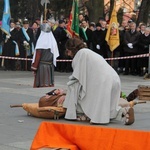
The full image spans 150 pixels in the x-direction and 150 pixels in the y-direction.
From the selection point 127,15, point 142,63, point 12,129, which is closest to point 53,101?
point 12,129

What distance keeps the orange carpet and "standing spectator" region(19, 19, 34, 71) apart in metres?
16.2

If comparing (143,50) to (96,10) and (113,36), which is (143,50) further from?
(96,10)

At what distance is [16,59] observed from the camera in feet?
77.8

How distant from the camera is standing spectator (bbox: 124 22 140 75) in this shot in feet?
69.1

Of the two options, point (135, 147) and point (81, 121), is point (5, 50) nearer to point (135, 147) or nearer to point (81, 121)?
point (81, 121)

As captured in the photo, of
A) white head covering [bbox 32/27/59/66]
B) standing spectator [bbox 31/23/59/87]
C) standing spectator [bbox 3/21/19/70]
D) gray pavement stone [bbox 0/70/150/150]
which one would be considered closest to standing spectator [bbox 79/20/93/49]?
gray pavement stone [bbox 0/70/150/150]

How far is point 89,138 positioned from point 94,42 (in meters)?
15.3

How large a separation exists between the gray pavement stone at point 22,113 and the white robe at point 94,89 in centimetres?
28

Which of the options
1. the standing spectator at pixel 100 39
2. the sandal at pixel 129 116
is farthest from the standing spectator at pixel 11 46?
the sandal at pixel 129 116

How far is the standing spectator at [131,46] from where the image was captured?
69.1 feet

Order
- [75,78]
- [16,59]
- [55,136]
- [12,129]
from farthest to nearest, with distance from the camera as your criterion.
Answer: [16,59]
[75,78]
[12,129]
[55,136]

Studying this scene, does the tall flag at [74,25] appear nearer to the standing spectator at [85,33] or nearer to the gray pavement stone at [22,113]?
the standing spectator at [85,33]

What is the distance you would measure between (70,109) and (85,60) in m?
0.93

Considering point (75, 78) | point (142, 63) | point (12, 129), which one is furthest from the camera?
point (142, 63)
